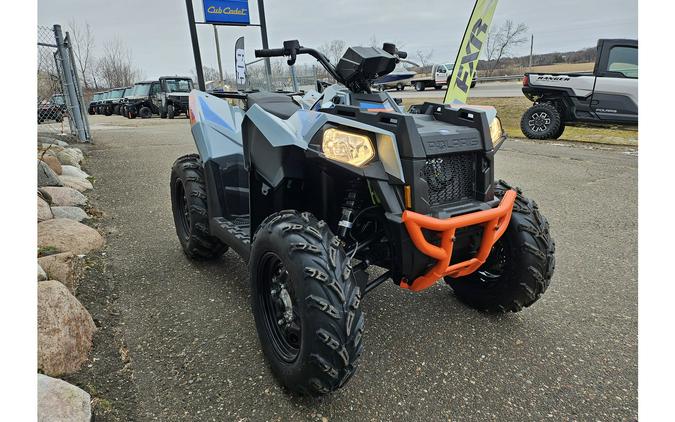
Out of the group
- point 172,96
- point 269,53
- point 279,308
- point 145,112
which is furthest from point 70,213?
point 145,112

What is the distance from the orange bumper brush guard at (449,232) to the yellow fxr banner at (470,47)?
9.91 feet

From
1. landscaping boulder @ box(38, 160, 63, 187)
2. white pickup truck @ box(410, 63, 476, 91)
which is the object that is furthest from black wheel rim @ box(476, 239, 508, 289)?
white pickup truck @ box(410, 63, 476, 91)

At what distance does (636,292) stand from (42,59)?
1038cm

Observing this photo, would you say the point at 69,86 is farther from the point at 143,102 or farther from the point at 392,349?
the point at 143,102

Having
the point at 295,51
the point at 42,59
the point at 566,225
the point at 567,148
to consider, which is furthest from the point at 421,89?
the point at 295,51

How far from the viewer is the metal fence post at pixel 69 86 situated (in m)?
8.82

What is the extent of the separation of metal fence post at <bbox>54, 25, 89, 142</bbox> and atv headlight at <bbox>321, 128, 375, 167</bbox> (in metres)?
9.24

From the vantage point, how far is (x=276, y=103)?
2.59m

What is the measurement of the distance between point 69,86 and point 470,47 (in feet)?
27.1

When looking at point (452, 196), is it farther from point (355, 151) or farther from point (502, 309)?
point (502, 309)

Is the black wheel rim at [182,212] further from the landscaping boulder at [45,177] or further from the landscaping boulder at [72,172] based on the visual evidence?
the landscaping boulder at [72,172]

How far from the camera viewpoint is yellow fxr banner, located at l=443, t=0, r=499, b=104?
477 centimetres

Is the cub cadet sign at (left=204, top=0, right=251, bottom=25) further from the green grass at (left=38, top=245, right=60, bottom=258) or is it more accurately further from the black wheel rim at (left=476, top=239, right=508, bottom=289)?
the black wheel rim at (left=476, top=239, right=508, bottom=289)

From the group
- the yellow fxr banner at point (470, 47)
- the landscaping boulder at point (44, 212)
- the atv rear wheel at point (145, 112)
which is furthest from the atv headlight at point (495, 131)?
the atv rear wheel at point (145, 112)
